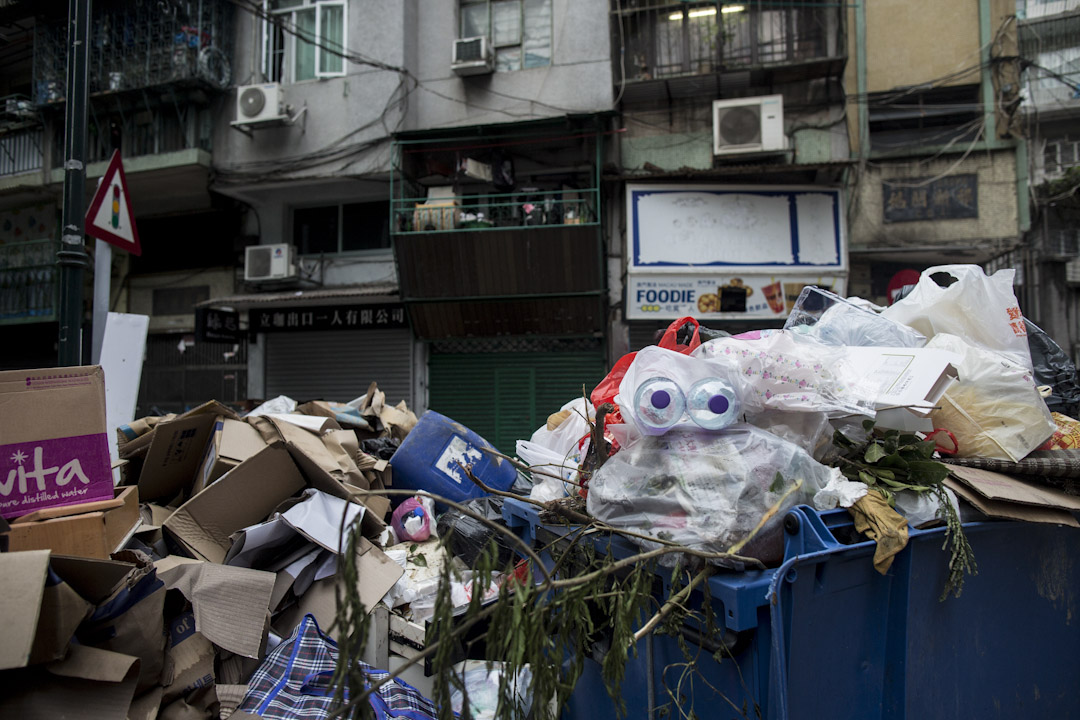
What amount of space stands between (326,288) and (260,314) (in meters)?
1.32

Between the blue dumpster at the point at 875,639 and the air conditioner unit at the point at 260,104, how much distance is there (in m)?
9.23

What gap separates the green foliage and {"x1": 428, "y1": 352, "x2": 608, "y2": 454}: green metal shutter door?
7.21m

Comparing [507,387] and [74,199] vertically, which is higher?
[74,199]

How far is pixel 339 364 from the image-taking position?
34.1 feet

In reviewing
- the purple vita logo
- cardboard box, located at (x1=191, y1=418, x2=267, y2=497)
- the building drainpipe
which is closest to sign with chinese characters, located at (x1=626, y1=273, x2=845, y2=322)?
the building drainpipe

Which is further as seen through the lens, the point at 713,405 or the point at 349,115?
the point at 349,115

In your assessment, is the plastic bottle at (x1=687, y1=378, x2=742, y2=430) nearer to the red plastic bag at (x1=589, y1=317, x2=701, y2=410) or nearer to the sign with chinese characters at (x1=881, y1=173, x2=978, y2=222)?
the red plastic bag at (x1=589, y1=317, x2=701, y2=410)

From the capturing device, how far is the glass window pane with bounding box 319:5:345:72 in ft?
32.7

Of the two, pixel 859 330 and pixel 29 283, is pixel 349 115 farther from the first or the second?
pixel 859 330

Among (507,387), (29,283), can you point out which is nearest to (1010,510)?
(507,387)

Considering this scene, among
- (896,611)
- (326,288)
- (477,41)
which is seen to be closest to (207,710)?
(896,611)

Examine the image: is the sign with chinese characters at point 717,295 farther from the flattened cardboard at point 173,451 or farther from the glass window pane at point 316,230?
the flattened cardboard at point 173,451

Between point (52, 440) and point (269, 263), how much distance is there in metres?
7.93

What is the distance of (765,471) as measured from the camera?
1841 millimetres
